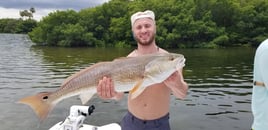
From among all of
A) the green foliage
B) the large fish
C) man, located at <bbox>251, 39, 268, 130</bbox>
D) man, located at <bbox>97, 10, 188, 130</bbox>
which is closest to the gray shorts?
man, located at <bbox>97, 10, 188, 130</bbox>

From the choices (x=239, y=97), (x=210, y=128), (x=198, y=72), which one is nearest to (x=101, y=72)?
(x=210, y=128)

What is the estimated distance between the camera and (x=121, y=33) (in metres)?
68.8

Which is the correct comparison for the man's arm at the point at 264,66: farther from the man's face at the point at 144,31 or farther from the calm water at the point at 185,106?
the calm water at the point at 185,106

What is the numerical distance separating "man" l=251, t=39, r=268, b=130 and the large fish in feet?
2.57

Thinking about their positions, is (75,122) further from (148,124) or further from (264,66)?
(264,66)

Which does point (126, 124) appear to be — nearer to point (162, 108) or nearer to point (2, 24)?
point (162, 108)

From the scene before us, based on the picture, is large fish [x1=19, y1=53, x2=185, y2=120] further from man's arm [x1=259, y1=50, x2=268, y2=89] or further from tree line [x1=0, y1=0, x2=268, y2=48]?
tree line [x1=0, y1=0, x2=268, y2=48]

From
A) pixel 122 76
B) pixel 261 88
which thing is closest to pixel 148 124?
pixel 122 76

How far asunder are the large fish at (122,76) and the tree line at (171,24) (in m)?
58.8

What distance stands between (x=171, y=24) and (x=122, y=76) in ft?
209

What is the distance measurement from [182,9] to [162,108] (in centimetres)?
6627

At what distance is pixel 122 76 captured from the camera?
11.7ft

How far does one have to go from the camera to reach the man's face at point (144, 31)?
13.8 ft

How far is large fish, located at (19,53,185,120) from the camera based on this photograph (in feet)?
11.6
